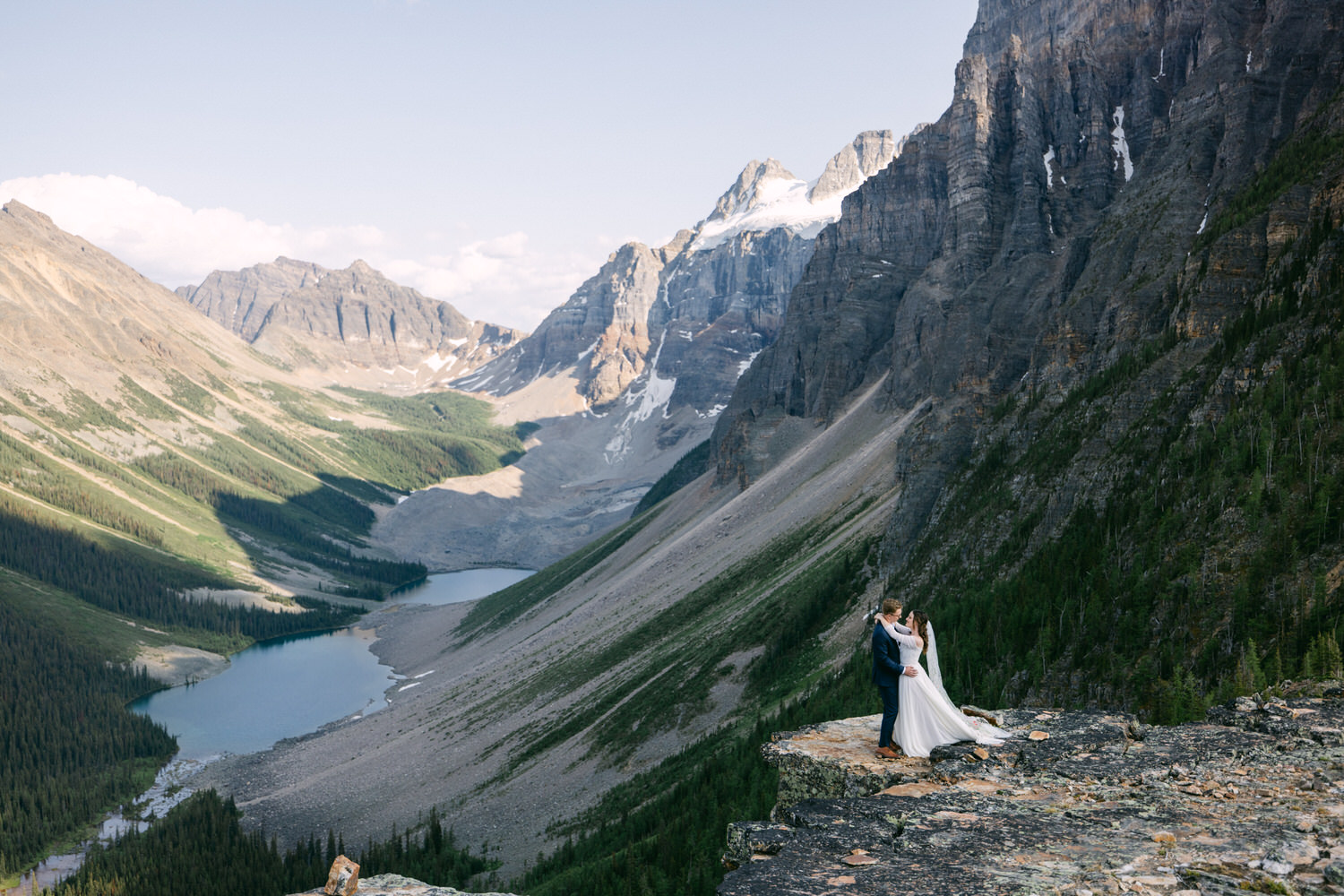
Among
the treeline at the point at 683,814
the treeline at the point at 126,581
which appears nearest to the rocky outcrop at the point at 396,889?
the treeline at the point at 683,814

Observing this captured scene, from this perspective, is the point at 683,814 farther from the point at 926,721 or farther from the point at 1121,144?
the point at 1121,144

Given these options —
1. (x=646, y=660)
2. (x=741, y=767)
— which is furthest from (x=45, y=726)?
(x=741, y=767)

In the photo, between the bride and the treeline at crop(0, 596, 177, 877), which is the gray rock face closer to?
the bride

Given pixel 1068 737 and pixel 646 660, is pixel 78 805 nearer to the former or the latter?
pixel 646 660

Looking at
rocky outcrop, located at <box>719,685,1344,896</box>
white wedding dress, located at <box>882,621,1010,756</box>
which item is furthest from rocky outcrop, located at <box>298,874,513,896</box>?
white wedding dress, located at <box>882,621,1010,756</box>

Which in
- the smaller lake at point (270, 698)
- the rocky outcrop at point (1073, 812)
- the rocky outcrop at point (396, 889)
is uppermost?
the rocky outcrop at point (1073, 812)

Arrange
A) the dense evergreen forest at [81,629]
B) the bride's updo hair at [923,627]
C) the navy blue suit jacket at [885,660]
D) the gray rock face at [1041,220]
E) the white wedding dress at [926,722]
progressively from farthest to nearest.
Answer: the dense evergreen forest at [81,629], the gray rock face at [1041,220], the bride's updo hair at [923,627], the navy blue suit jacket at [885,660], the white wedding dress at [926,722]

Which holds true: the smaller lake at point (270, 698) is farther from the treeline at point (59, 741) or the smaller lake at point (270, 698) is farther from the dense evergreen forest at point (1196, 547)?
the dense evergreen forest at point (1196, 547)
